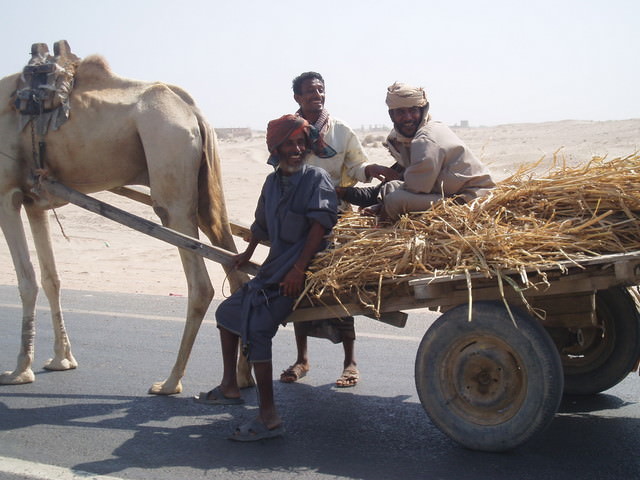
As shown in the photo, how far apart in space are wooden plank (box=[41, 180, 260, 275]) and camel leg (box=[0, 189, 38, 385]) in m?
0.38

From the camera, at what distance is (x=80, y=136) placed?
6012 millimetres

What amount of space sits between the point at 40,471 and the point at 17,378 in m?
1.99

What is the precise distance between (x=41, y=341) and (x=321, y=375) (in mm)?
2952

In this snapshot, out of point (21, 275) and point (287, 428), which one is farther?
point (21, 275)

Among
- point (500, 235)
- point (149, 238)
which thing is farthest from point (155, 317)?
point (149, 238)

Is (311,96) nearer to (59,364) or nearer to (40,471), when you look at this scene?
(59,364)

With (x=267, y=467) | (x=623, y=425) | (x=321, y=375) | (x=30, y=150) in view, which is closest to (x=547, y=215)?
(x=623, y=425)

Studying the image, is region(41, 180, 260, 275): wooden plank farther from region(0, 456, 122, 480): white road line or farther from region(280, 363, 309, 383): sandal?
region(0, 456, 122, 480): white road line

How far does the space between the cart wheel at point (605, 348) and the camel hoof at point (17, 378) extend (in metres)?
3.91

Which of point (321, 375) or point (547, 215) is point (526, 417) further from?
point (321, 375)

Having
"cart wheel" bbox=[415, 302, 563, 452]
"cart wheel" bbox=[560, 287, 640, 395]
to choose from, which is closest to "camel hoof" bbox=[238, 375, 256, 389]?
"cart wheel" bbox=[415, 302, 563, 452]

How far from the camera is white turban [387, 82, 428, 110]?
505 cm

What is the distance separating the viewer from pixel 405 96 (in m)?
5.05

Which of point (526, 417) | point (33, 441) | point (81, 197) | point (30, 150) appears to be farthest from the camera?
point (30, 150)
